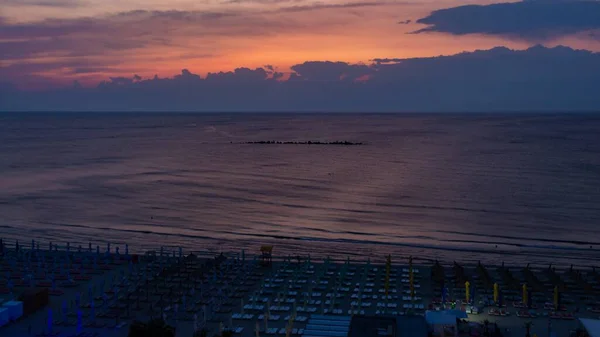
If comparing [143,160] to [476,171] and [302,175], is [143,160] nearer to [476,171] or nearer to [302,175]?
[302,175]

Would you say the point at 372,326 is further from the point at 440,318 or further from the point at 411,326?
the point at 440,318

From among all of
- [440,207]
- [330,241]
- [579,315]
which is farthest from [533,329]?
[440,207]

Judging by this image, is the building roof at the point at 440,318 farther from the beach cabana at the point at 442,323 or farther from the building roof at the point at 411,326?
the building roof at the point at 411,326

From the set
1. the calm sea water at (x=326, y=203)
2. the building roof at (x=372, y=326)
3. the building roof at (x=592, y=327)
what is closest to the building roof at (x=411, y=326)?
the building roof at (x=372, y=326)

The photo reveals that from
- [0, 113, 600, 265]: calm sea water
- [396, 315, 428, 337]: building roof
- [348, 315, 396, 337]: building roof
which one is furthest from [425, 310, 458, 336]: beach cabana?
[0, 113, 600, 265]: calm sea water

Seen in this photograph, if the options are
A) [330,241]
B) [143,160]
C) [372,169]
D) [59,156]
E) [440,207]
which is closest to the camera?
[330,241]

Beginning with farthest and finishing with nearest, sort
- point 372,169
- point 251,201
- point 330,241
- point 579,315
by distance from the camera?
point 372,169 → point 251,201 → point 330,241 → point 579,315

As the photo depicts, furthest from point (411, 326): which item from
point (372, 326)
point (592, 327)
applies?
point (592, 327)

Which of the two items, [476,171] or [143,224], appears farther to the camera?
[476,171]
